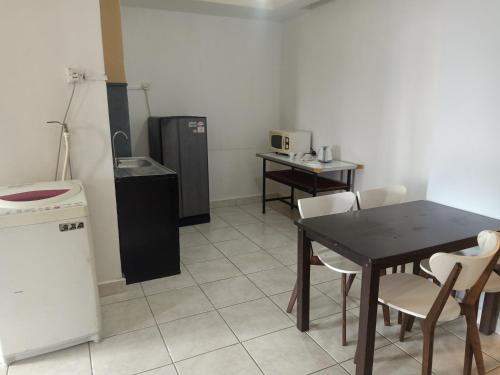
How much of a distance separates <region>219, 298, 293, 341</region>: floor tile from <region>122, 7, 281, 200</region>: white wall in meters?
2.64

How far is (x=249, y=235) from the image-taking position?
405 cm

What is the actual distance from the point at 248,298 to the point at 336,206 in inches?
37.9

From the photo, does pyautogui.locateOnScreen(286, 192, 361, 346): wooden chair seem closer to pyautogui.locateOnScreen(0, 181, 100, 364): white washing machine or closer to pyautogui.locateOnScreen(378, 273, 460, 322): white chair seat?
pyautogui.locateOnScreen(378, 273, 460, 322): white chair seat

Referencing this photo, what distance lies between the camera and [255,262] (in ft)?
11.0

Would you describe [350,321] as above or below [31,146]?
below

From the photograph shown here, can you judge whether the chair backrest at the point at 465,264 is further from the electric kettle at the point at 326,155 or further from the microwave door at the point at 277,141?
the microwave door at the point at 277,141

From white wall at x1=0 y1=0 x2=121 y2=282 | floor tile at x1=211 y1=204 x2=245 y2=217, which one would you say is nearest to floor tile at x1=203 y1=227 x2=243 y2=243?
floor tile at x1=211 y1=204 x2=245 y2=217

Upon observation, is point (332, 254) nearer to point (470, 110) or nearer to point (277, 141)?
point (470, 110)

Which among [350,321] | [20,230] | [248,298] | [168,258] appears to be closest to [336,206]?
[350,321]

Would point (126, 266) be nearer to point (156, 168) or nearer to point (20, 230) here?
point (156, 168)

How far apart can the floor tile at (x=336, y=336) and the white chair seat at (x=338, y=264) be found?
438mm

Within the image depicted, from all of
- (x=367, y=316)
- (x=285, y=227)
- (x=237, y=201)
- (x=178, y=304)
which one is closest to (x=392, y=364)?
(x=367, y=316)

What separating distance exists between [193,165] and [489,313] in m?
3.11

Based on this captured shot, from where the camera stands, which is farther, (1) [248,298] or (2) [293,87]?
(2) [293,87]
